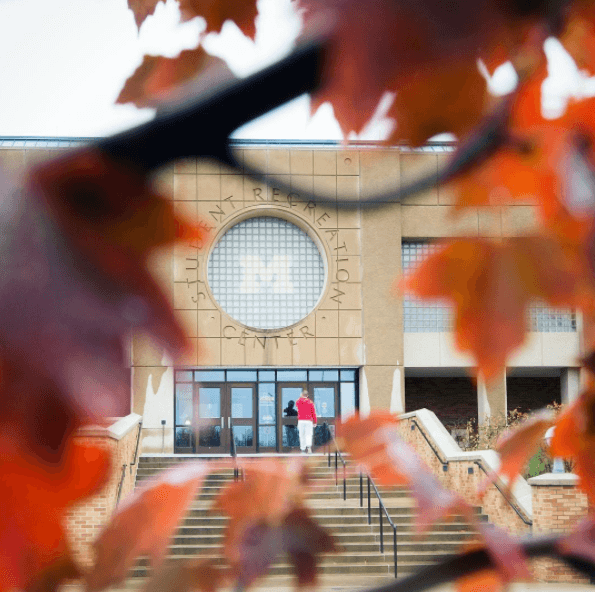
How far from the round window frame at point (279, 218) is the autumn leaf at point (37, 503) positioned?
70.7 feet

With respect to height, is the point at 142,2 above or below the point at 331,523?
above

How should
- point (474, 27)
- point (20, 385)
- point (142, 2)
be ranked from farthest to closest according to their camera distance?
1. point (142, 2)
2. point (474, 27)
3. point (20, 385)

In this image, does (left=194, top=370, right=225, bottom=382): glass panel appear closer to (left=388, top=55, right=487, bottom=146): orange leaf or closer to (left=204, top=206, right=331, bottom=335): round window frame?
(left=204, top=206, right=331, bottom=335): round window frame

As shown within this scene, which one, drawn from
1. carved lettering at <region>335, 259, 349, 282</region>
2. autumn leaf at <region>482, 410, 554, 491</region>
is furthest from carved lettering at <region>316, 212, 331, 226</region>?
autumn leaf at <region>482, 410, 554, 491</region>

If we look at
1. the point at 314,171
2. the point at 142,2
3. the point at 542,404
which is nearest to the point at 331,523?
the point at 142,2

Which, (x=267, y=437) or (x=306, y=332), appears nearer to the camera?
(x=306, y=332)

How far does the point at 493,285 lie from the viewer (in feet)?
2.60

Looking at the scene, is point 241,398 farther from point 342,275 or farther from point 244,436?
point 342,275

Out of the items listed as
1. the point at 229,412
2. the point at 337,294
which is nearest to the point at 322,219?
the point at 337,294

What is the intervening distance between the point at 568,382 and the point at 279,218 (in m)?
Result: 10.5

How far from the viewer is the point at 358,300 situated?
74.9 ft

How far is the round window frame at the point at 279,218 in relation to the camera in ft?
73.8

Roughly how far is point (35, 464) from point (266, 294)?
2252 centimetres

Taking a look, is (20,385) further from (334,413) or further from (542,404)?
(542,404)
